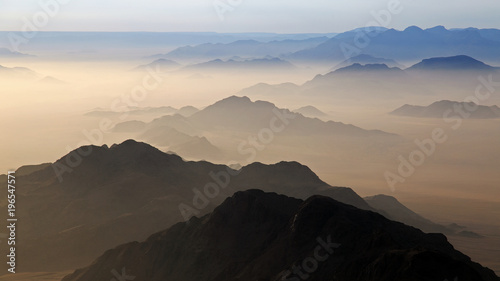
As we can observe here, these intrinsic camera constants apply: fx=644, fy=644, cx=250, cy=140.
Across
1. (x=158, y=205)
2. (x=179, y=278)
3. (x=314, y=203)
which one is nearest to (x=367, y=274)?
(x=314, y=203)

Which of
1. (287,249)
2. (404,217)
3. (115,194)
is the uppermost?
(115,194)

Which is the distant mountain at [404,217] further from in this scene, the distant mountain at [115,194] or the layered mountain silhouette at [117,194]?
the distant mountain at [115,194]

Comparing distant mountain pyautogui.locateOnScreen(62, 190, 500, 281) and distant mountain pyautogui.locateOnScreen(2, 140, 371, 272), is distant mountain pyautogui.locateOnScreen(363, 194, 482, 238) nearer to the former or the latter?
distant mountain pyautogui.locateOnScreen(2, 140, 371, 272)

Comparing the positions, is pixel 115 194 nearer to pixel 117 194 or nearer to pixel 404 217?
pixel 117 194

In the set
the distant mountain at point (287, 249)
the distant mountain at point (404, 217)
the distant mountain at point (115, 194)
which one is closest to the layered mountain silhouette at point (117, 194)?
the distant mountain at point (115, 194)

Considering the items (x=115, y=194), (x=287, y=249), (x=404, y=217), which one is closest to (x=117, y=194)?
(x=115, y=194)
